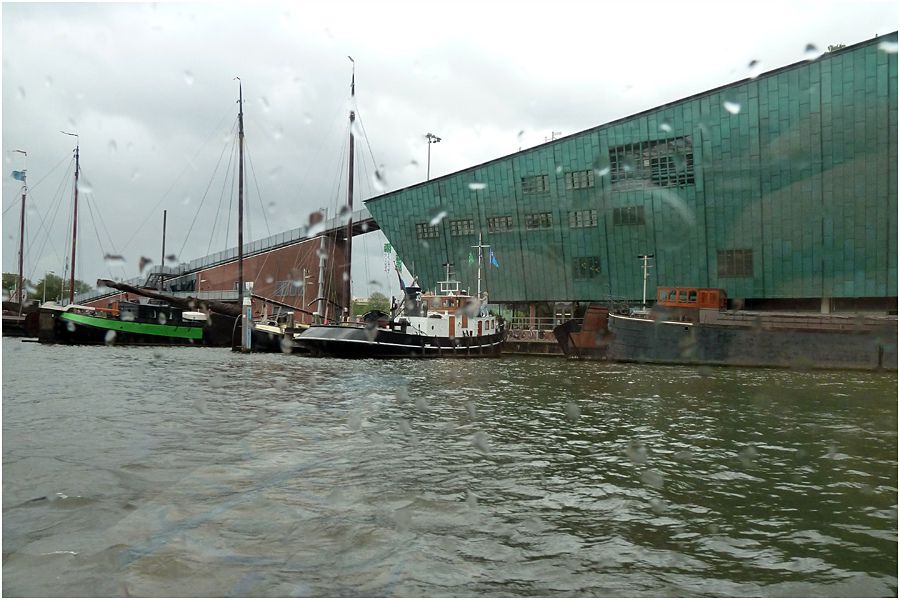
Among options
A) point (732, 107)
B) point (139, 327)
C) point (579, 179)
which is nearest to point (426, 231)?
point (579, 179)

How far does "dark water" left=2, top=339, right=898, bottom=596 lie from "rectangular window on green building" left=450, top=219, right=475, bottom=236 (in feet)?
107

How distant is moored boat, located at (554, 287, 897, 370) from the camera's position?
29078 millimetres

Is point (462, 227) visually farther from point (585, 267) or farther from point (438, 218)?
point (585, 267)

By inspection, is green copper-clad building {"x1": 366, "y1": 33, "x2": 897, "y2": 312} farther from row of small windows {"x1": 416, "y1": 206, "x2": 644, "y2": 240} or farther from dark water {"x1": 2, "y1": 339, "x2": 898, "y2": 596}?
dark water {"x1": 2, "y1": 339, "x2": 898, "y2": 596}

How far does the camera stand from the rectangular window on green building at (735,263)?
35281 mm

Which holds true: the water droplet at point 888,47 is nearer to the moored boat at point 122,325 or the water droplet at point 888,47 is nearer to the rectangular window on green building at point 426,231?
the rectangular window on green building at point 426,231

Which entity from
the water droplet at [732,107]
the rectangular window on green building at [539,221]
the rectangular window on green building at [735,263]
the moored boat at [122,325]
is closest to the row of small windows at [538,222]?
the rectangular window on green building at [539,221]

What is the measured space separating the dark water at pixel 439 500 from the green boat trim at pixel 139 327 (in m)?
29.7

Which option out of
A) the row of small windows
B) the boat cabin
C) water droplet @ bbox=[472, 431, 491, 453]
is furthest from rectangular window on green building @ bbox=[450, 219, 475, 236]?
water droplet @ bbox=[472, 431, 491, 453]

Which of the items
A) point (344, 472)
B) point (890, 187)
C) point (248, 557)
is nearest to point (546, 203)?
point (890, 187)

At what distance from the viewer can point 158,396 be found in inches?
551

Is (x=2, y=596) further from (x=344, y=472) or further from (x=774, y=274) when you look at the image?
(x=774, y=274)

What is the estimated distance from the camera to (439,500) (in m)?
6.29

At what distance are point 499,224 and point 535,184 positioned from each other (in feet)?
12.3
